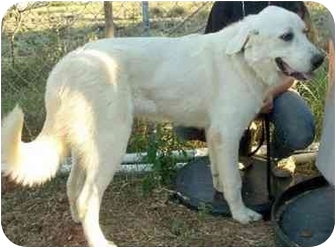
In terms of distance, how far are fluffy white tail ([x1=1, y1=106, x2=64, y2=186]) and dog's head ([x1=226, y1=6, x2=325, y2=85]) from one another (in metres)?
0.84

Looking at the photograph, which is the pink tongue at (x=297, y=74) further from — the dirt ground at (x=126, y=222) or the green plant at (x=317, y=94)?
the green plant at (x=317, y=94)

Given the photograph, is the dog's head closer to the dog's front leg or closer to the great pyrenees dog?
the great pyrenees dog

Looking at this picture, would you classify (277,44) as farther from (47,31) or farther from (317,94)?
(47,31)

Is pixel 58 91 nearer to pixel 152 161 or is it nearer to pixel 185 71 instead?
pixel 185 71

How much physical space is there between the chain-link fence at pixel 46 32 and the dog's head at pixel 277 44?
0.87 metres

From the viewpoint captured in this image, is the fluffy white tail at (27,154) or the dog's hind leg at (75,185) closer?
the fluffy white tail at (27,154)

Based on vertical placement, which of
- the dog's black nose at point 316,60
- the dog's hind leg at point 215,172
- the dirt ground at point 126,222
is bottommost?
the dirt ground at point 126,222

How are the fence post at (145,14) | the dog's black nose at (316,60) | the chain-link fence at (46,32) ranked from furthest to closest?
the chain-link fence at (46,32), the fence post at (145,14), the dog's black nose at (316,60)

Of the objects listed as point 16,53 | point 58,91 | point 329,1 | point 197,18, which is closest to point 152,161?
point 58,91

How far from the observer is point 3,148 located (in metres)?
2.62

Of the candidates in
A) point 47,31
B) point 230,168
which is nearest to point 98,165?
point 230,168

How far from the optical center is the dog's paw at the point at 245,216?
3.02 meters

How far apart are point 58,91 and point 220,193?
3.25ft

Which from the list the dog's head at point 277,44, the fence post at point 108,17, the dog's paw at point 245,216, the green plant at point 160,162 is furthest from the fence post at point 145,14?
the dog's paw at point 245,216
